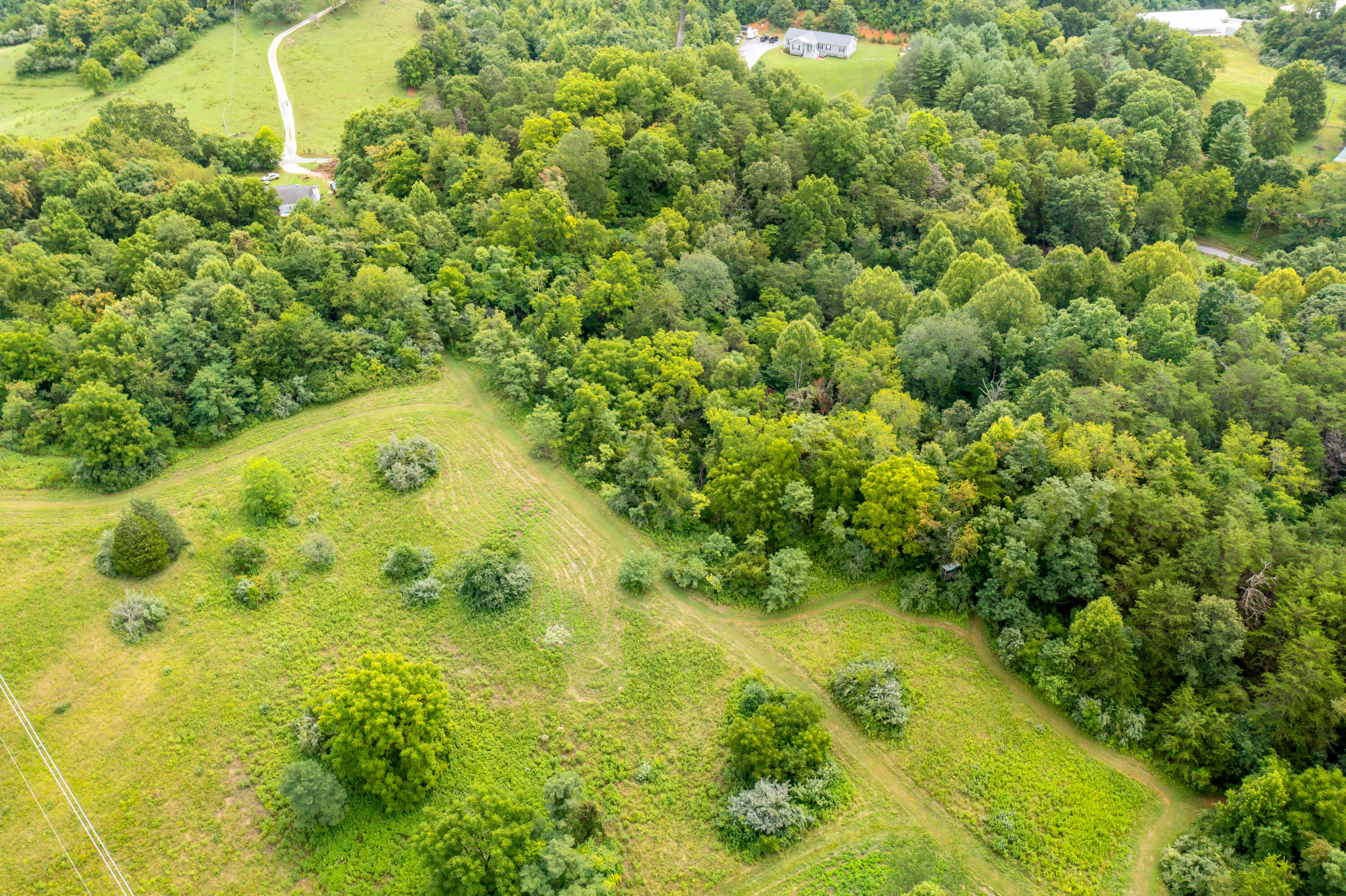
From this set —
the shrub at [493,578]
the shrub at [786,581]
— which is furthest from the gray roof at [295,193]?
the shrub at [786,581]

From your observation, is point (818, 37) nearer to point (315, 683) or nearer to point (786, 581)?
point (786, 581)

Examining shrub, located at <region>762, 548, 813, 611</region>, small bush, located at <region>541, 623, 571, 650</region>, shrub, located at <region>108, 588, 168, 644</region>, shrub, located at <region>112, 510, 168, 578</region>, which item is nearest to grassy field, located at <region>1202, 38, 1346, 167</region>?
shrub, located at <region>762, 548, 813, 611</region>

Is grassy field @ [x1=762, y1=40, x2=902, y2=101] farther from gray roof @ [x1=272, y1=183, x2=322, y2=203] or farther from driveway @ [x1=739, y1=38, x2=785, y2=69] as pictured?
gray roof @ [x1=272, y1=183, x2=322, y2=203]

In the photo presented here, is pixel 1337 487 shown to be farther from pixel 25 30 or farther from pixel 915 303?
pixel 25 30

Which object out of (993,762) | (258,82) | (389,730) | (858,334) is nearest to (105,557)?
(389,730)

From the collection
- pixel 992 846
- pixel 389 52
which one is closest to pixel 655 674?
pixel 992 846

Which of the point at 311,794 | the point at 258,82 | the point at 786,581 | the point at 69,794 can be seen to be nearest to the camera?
Result: the point at 311,794
